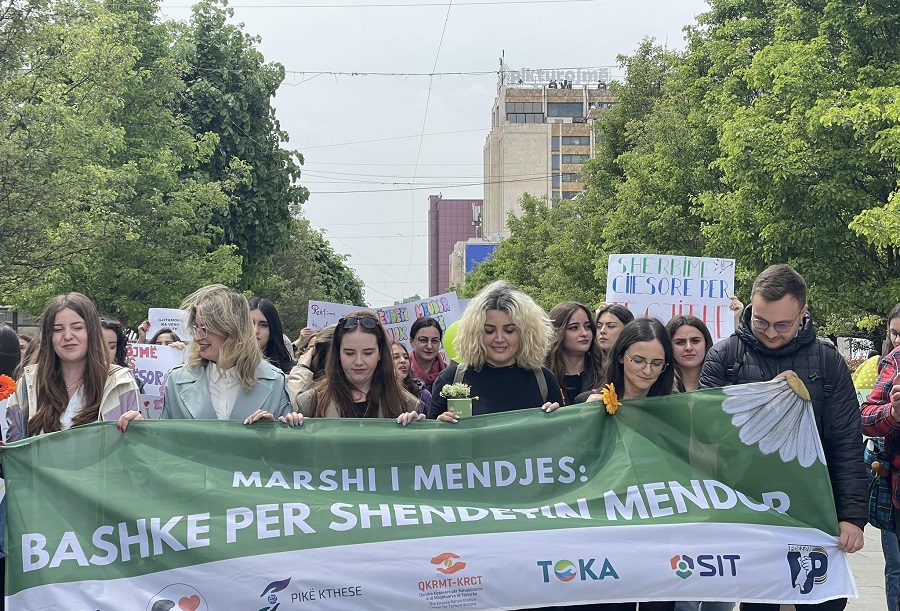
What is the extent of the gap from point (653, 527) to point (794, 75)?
16.1 m

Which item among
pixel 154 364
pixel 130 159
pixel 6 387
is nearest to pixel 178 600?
pixel 6 387

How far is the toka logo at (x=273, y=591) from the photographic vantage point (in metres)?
4.73

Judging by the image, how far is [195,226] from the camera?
87.8ft

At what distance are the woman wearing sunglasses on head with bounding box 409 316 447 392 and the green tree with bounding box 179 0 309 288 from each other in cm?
2214

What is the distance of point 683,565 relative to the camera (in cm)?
498

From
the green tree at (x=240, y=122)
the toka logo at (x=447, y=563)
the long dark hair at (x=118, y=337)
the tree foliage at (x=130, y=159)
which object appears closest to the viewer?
the toka logo at (x=447, y=563)

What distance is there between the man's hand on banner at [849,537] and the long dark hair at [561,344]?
231cm

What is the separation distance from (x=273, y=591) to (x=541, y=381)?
5.67 ft

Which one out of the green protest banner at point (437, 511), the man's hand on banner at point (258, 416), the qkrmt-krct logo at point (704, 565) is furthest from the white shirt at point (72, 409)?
the qkrmt-krct logo at point (704, 565)

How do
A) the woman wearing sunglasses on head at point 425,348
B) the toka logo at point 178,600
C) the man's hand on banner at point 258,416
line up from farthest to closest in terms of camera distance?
the woman wearing sunglasses on head at point 425,348, the man's hand on banner at point 258,416, the toka logo at point 178,600

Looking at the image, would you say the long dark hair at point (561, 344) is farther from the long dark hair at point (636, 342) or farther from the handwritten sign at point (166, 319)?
the handwritten sign at point (166, 319)

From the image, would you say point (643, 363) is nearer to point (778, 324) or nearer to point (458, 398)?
point (778, 324)

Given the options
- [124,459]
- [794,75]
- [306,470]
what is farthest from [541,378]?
[794,75]

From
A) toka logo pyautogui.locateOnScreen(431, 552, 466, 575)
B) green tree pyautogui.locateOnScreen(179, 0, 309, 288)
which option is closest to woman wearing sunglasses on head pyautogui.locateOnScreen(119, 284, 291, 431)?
toka logo pyautogui.locateOnScreen(431, 552, 466, 575)
